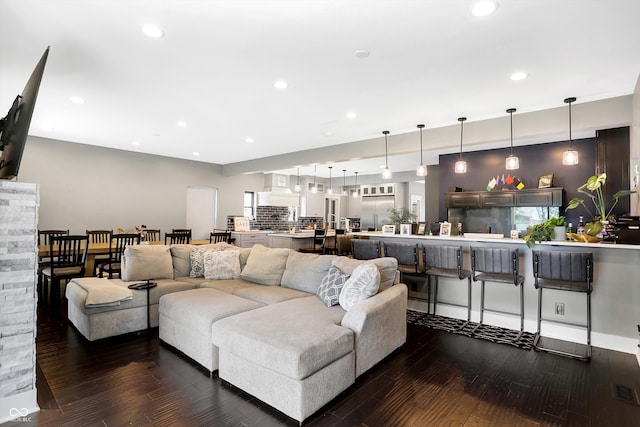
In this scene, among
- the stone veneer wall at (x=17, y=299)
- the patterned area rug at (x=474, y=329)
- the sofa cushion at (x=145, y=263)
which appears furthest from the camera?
the sofa cushion at (x=145, y=263)

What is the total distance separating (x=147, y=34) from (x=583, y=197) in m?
7.30

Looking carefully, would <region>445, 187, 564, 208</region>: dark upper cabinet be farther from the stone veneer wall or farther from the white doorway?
the stone veneer wall

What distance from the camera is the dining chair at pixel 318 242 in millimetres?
6797

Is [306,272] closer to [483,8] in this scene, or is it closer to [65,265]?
[483,8]

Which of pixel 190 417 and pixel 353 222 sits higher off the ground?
pixel 353 222

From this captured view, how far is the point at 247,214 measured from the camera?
9.91m

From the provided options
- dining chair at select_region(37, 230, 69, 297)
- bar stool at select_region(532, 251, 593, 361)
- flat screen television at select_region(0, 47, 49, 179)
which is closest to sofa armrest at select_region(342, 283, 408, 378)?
bar stool at select_region(532, 251, 593, 361)

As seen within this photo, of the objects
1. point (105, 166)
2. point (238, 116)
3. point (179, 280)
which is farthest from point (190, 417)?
point (105, 166)

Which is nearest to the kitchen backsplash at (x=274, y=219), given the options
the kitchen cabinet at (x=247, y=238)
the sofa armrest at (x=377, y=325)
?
the kitchen cabinet at (x=247, y=238)

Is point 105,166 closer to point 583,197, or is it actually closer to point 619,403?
point 619,403

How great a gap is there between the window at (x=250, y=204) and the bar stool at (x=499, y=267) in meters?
7.12

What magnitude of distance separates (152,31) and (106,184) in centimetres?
559

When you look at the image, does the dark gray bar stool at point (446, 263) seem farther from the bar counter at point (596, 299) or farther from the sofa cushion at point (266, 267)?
the sofa cushion at point (266, 267)

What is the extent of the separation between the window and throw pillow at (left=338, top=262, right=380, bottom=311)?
7.25 meters
